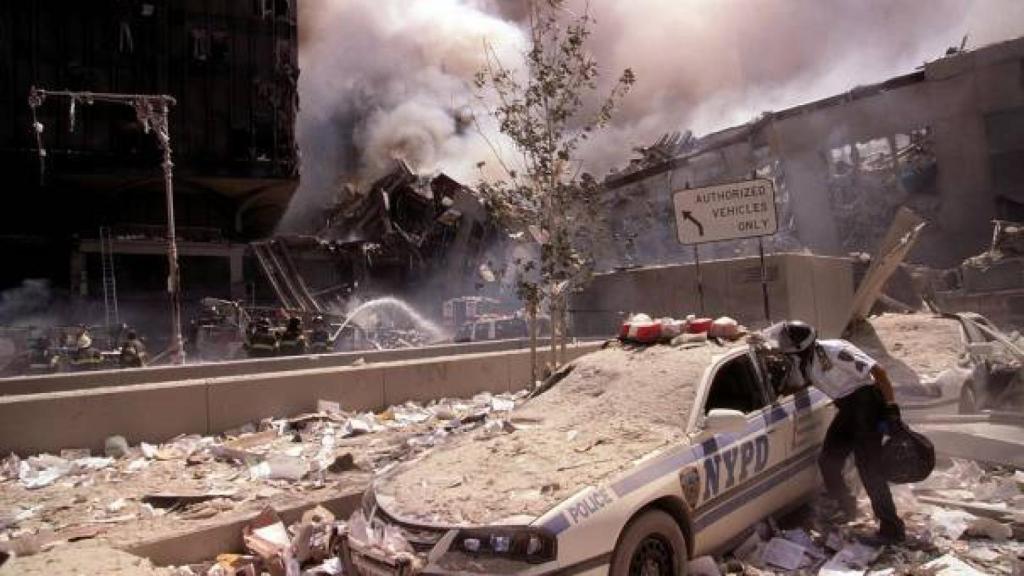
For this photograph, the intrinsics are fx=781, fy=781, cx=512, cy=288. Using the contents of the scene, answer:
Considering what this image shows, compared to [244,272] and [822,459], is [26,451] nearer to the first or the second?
[822,459]

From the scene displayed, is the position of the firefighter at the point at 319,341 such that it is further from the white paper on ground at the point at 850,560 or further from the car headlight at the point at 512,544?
the car headlight at the point at 512,544

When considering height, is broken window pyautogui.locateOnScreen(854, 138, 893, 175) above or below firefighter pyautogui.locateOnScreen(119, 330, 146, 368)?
above

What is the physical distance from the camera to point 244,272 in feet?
108

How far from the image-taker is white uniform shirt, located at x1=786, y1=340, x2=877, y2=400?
5090 millimetres

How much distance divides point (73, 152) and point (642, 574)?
109 feet

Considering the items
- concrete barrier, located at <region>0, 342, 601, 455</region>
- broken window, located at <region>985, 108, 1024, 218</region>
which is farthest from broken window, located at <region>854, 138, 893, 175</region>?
concrete barrier, located at <region>0, 342, 601, 455</region>

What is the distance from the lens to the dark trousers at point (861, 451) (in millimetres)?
4938

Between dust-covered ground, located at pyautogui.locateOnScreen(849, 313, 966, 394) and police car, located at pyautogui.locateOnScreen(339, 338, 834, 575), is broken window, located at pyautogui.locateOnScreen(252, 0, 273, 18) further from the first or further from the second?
police car, located at pyautogui.locateOnScreen(339, 338, 834, 575)

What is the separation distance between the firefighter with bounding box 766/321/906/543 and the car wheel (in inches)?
155

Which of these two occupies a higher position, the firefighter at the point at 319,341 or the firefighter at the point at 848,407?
the firefighter at the point at 319,341

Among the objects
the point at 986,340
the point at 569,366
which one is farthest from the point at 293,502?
the point at 986,340

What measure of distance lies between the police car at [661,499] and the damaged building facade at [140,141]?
2904cm

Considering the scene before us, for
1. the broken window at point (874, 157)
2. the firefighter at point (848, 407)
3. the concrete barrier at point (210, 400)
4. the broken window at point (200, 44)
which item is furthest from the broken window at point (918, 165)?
the broken window at point (200, 44)

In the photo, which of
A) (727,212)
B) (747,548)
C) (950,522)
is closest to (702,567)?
(747,548)
